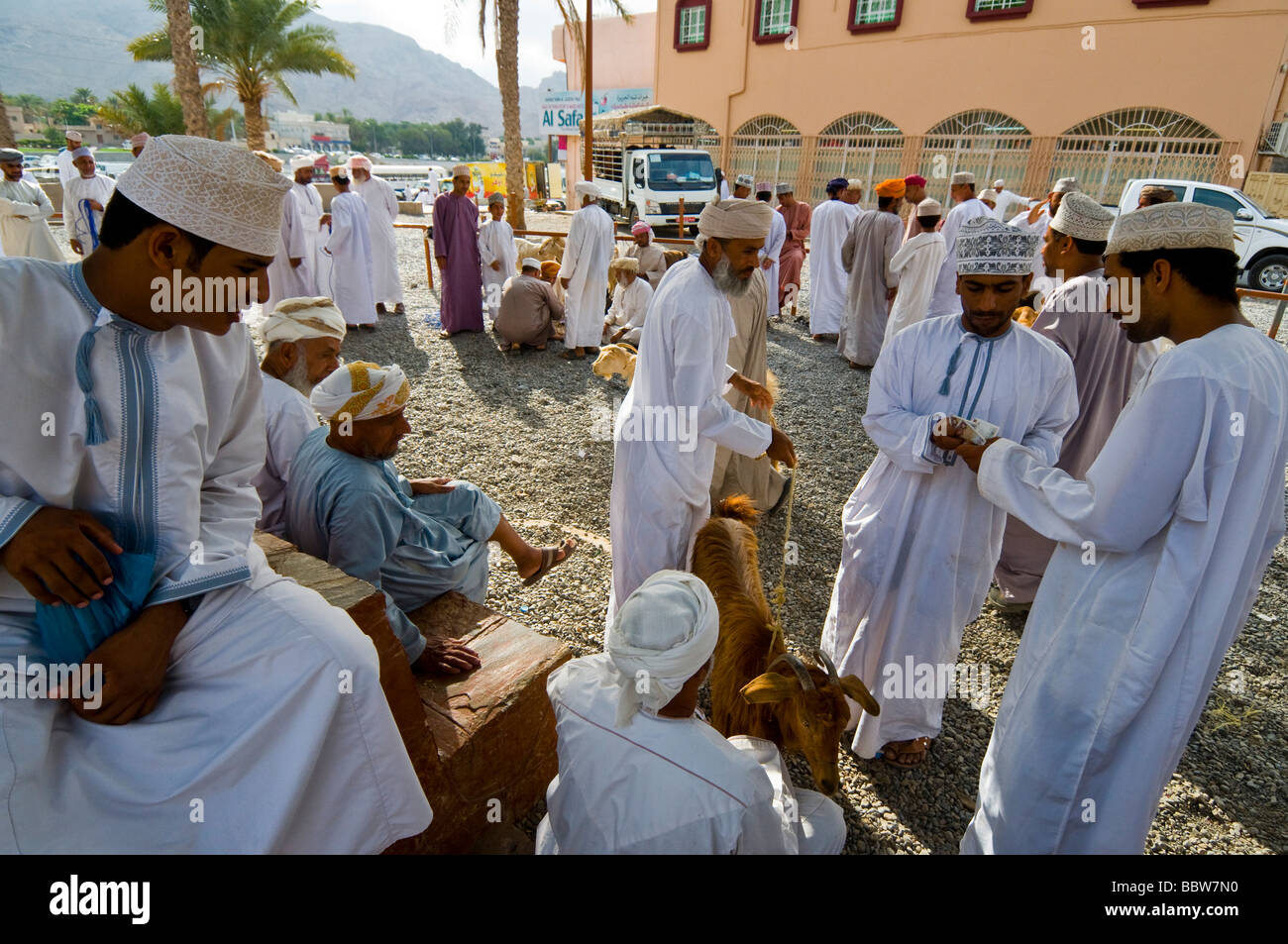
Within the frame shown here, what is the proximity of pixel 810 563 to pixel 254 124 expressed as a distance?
746 inches

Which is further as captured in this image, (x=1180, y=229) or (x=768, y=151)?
(x=768, y=151)

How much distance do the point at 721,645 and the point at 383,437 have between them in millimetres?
1442

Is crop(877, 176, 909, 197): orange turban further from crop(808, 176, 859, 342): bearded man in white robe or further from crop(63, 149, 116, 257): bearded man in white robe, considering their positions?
crop(63, 149, 116, 257): bearded man in white robe

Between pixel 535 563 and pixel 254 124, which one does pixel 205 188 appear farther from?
pixel 254 124

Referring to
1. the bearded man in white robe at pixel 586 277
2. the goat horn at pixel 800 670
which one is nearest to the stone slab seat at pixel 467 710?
the goat horn at pixel 800 670

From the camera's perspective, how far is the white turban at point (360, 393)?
2.29 meters

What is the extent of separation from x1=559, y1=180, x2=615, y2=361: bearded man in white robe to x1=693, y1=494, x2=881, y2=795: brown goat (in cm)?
511

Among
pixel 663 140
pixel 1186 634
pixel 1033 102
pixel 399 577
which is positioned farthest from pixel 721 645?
pixel 663 140

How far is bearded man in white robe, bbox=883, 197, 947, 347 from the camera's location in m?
6.86

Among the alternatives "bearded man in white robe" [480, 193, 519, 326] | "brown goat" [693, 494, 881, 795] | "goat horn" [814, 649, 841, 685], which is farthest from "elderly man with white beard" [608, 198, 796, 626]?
"bearded man in white robe" [480, 193, 519, 326]

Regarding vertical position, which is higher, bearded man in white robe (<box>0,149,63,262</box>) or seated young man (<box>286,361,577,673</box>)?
bearded man in white robe (<box>0,149,63,262</box>)

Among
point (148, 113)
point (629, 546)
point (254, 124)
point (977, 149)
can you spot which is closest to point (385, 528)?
point (629, 546)

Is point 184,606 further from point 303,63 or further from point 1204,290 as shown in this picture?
point 303,63

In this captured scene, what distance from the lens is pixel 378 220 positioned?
9383mm
